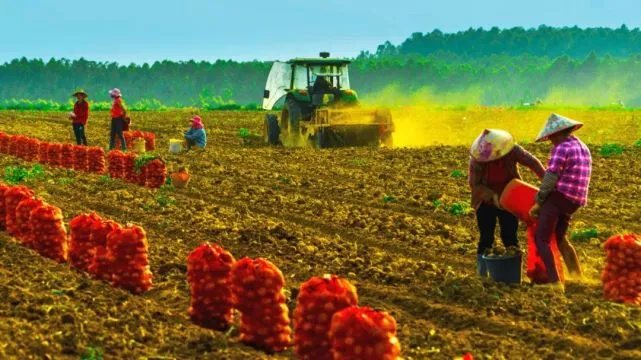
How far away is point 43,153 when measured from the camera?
20.8 meters

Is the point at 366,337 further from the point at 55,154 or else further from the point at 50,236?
the point at 55,154

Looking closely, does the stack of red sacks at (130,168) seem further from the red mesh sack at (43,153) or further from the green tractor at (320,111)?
the green tractor at (320,111)

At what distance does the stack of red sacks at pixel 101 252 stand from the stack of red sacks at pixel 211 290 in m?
1.35

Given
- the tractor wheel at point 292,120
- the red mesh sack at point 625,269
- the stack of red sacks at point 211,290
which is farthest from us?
the tractor wheel at point 292,120

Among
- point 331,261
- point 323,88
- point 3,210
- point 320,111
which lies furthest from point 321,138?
point 331,261

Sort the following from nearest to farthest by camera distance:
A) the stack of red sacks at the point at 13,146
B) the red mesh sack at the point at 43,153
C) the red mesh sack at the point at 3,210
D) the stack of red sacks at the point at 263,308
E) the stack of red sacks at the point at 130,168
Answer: the stack of red sacks at the point at 263,308 < the red mesh sack at the point at 3,210 < the stack of red sacks at the point at 130,168 < the red mesh sack at the point at 43,153 < the stack of red sacks at the point at 13,146

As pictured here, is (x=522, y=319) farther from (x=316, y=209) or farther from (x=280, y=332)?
(x=316, y=209)

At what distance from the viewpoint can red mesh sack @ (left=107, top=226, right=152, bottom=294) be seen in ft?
26.6

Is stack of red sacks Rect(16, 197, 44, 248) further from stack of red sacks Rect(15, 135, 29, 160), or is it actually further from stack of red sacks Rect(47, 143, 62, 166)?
stack of red sacks Rect(15, 135, 29, 160)

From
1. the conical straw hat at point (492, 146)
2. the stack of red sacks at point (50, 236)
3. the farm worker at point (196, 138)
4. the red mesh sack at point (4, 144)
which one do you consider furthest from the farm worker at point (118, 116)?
the conical straw hat at point (492, 146)

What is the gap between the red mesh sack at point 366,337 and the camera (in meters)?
5.07

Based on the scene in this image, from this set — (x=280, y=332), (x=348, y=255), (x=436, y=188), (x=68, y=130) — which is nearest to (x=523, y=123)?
(x=68, y=130)

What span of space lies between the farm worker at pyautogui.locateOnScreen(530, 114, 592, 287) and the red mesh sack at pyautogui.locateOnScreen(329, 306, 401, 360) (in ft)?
11.5

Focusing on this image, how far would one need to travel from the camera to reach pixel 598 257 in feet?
34.9
